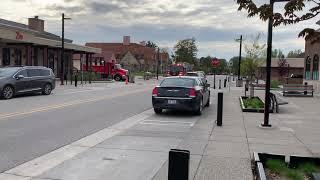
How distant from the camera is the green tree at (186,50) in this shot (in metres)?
145

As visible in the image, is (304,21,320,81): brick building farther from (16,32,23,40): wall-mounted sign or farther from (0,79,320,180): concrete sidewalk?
(0,79,320,180): concrete sidewalk

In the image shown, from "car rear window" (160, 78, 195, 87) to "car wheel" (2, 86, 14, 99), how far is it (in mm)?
9242

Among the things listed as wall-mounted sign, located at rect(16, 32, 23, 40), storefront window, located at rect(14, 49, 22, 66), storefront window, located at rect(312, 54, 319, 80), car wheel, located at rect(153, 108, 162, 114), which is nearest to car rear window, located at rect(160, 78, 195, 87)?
car wheel, located at rect(153, 108, 162, 114)

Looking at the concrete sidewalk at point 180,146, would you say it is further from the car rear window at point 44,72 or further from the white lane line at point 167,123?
the car rear window at point 44,72

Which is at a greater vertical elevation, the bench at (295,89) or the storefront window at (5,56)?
the storefront window at (5,56)

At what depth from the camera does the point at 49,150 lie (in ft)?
30.9

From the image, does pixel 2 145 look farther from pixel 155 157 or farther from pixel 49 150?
pixel 155 157

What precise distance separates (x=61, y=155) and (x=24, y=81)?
54.3 feet

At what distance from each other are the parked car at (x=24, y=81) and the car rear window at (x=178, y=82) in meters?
9.31

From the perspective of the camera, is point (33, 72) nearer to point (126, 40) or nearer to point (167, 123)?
point (167, 123)

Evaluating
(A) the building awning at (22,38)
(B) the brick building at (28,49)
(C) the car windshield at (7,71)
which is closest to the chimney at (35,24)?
(B) the brick building at (28,49)

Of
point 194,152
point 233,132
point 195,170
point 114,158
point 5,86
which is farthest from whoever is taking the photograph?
point 5,86

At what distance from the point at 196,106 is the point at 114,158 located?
8366 millimetres

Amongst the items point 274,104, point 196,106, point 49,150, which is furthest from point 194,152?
point 274,104
